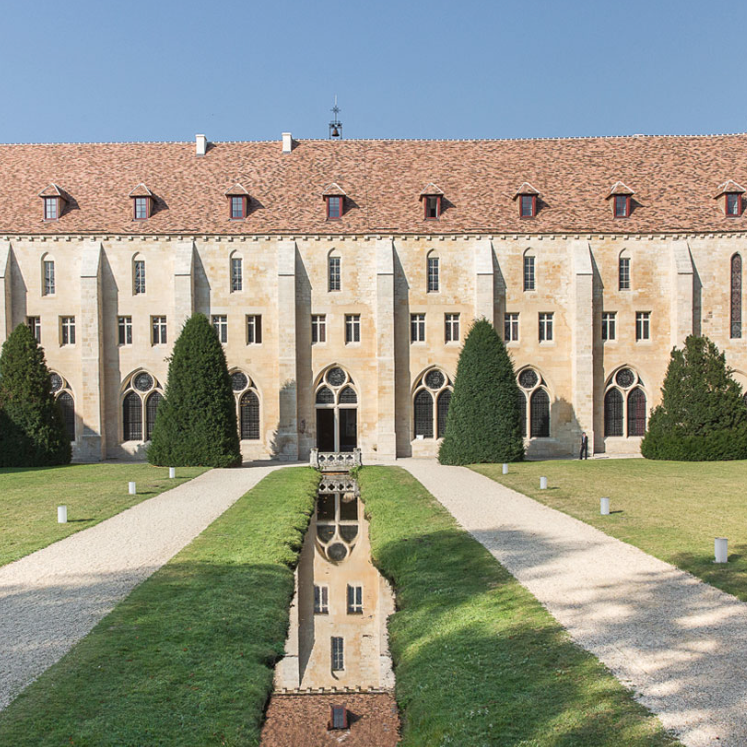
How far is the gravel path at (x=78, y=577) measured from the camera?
32.5 feet

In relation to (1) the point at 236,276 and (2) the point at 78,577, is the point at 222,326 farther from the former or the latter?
(2) the point at 78,577

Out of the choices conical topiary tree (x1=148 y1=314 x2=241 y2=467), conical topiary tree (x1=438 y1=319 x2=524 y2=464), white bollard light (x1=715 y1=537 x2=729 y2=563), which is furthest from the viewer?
conical topiary tree (x1=438 y1=319 x2=524 y2=464)

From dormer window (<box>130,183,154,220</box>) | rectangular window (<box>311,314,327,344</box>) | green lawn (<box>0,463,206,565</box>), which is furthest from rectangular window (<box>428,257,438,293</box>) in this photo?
green lawn (<box>0,463,206,565</box>)

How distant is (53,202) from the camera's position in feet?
127

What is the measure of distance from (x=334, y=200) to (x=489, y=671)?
32.3m

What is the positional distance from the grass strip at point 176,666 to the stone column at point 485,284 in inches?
963

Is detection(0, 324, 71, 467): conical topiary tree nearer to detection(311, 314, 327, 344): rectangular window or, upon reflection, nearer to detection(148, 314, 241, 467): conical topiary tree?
detection(148, 314, 241, 467): conical topiary tree

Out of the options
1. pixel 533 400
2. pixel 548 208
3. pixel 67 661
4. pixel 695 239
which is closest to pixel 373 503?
pixel 67 661

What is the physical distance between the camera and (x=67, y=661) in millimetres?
9469

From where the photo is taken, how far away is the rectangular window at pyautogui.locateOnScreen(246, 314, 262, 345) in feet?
128

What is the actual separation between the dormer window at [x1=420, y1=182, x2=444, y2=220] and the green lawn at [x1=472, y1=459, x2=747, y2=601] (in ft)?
43.8

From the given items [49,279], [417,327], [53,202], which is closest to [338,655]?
[417,327]

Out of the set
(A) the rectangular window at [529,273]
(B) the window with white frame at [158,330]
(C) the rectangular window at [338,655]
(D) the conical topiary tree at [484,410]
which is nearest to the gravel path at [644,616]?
(C) the rectangular window at [338,655]

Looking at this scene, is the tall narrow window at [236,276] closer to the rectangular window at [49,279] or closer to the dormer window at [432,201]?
the rectangular window at [49,279]
